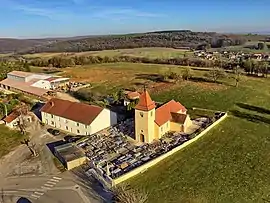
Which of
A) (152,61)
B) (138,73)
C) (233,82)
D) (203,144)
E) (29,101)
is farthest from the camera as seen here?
(152,61)

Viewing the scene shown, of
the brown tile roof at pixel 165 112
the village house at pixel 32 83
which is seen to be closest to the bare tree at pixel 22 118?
the village house at pixel 32 83

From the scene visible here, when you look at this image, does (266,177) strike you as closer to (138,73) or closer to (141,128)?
(141,128)

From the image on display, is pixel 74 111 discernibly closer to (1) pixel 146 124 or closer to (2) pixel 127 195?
(1) pixel 146 124

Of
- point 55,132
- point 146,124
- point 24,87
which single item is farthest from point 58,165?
point 24,87

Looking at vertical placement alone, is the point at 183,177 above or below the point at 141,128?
below

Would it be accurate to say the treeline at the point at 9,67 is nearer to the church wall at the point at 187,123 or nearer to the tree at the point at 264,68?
the church wall at the point at 187,123

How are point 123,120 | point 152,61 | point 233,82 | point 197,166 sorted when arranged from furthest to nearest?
point 152,61, point 233,82, point 123,120, point 197,166

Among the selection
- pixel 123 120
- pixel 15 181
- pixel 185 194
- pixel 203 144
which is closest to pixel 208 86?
pixel 123 120
